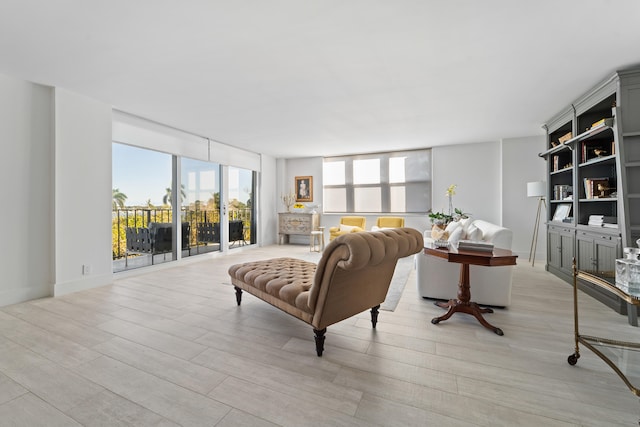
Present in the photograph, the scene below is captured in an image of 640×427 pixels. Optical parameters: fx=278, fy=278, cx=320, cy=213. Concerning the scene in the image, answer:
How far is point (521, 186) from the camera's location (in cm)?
579

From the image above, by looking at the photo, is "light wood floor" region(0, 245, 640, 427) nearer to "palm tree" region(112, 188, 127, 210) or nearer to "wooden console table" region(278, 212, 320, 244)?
"palm tree" region(112, 188, 127, 210)

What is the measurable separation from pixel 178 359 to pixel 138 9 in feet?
8.12

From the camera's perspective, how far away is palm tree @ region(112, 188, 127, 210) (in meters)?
4.15

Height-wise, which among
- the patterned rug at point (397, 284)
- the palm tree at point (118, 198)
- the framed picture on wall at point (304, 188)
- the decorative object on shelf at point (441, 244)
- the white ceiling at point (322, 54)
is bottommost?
the patterned rug at point (397, 284)

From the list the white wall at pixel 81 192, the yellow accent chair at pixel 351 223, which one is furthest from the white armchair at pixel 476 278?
the white wall at pixel 81 192

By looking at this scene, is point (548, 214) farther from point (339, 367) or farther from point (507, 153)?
point (339, 367)

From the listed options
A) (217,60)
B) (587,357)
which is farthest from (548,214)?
(217,60)

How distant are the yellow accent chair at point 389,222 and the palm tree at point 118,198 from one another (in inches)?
189

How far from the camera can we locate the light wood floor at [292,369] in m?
1.41

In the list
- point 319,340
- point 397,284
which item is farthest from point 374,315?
point 397,284

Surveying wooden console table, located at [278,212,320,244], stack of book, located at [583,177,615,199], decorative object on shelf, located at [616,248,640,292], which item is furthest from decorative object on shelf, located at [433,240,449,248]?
wooden console table, located at [278,212,320,244]

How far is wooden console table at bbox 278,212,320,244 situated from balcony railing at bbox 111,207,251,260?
2215mm

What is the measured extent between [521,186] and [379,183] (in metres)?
3.04

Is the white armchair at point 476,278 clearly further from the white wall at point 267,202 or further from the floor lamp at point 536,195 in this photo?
the white wall at point 267,202
